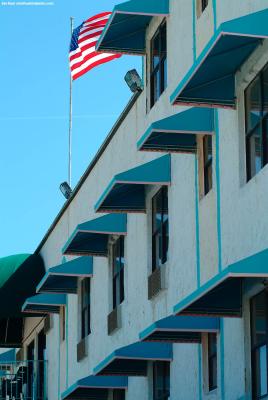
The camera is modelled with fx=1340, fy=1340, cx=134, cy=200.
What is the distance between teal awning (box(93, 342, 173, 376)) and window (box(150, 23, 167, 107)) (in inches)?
194

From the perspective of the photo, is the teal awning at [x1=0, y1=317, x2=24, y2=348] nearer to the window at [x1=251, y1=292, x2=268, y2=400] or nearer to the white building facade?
the white building facade

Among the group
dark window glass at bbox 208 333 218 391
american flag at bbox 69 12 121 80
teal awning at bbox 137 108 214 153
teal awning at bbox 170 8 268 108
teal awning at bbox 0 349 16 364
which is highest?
american flag at bbox 69 12 121 80

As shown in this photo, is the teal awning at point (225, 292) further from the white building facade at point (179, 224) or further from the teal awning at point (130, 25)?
the teal awning at point (130, 25)

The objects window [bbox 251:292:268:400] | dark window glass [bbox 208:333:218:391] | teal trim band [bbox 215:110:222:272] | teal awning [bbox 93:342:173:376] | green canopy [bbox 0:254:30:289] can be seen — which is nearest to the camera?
window [bbox 251:292:268:400]

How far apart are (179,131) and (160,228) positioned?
162 inches

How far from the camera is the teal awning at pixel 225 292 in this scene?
→ 1680cm

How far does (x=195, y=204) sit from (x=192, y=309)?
377 cm

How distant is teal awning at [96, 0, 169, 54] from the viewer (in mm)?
24578

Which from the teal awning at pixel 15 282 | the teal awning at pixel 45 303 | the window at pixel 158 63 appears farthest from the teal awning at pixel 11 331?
the window at pixel 158 63

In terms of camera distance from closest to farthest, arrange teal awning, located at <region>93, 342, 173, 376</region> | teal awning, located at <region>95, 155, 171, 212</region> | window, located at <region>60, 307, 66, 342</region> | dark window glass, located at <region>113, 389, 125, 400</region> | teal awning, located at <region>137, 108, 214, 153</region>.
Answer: teal awning, located at <region>137, 108, 214, 153</region> → teal awning, located at <region>93, 342, 173, 376</region> → teal awning, located at <region>95, 155, 171, 212</region> → dark window glass, located at <region>113, 389, 125, 400</region> → window, located at <region>60, 307, 66, 342</region>

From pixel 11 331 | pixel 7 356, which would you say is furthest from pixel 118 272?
pixel 7 356

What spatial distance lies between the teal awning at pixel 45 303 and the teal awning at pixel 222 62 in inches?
540

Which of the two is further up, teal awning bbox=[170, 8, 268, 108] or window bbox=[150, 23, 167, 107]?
window bbox=[150, 23, 167, 107]

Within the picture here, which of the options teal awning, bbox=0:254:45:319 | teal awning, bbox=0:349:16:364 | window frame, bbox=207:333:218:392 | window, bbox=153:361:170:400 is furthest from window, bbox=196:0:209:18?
teal awning, bbox=0:349:16:364
